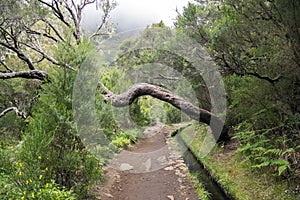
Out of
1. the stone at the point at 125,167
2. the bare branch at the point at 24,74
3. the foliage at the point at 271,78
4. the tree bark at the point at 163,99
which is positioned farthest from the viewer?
the stone at the point at 125,167

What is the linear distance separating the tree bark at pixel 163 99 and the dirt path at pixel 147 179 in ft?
5.62

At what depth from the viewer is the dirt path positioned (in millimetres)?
5688

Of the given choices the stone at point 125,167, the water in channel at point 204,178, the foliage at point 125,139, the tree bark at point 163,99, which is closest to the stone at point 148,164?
the stone at point 125,167

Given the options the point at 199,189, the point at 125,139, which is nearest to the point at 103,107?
the point at 199,189

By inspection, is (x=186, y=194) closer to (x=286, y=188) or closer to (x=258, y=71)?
(x=286, y=188)

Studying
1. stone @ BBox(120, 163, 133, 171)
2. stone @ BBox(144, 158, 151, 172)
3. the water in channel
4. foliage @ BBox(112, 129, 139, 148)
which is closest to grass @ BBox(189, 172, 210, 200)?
the water in channel

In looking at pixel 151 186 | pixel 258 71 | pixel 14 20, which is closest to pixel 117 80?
pixel 14 20

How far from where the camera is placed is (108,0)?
36.5 ft

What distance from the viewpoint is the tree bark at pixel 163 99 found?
22.7 ft

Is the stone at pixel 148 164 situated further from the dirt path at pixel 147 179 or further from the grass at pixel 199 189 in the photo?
the grass at pixel 199 189

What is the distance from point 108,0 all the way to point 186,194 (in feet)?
29.5

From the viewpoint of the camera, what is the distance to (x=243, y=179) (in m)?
5.18

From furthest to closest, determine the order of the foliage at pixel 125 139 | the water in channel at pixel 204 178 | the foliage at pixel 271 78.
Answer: the foliage at pixel 125 139, the water in channel at pixel 204 178, the foliage at pixel 271 78

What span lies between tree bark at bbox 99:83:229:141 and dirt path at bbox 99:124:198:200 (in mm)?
1712
